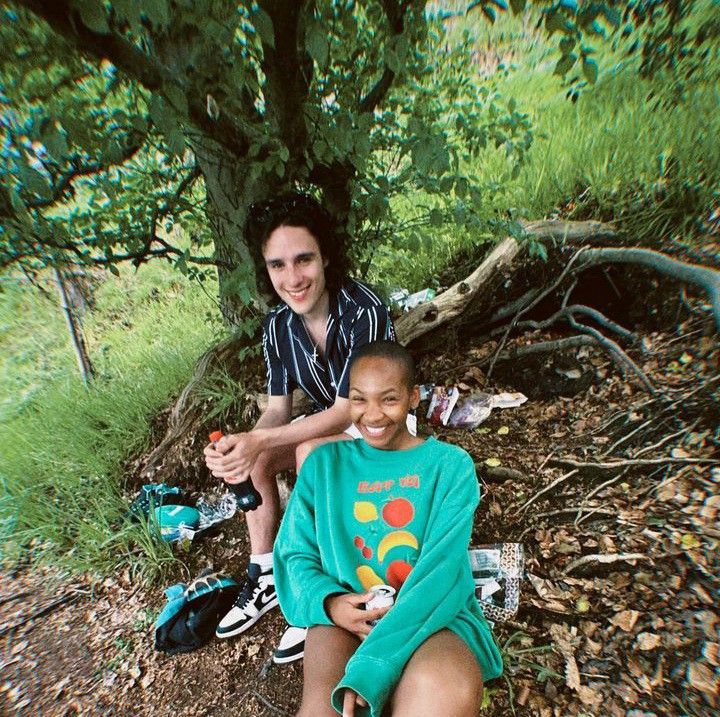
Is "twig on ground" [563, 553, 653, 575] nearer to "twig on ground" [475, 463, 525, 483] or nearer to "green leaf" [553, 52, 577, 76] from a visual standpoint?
"twig on ground" [475, 463, 525, 483]

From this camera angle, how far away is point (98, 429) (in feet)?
12.4

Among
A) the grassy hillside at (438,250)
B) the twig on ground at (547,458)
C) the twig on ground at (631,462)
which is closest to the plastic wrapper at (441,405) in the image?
the twig on ground at (547,458)

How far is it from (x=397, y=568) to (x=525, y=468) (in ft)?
4.60

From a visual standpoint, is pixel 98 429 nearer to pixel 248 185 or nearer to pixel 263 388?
pixel 263 388

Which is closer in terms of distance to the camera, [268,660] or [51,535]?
[268,660]

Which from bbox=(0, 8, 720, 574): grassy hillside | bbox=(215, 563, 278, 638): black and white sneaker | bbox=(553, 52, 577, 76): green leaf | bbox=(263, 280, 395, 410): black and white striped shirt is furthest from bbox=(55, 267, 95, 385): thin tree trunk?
bbox=(553, 52, 577, 76): green leaf

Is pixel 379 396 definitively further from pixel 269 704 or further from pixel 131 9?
pixel 269 704

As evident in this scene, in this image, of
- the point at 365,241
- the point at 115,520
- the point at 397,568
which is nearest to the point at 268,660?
the point at 397,568

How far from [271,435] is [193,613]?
41.3 inches

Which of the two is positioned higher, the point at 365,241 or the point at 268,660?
the point at 365,241

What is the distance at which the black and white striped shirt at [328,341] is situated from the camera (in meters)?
2.36

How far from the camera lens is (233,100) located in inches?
74.9

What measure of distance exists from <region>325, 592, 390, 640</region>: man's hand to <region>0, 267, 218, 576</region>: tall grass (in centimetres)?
156

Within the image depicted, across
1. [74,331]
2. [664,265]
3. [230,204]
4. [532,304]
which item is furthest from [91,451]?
Result: [664,265]
